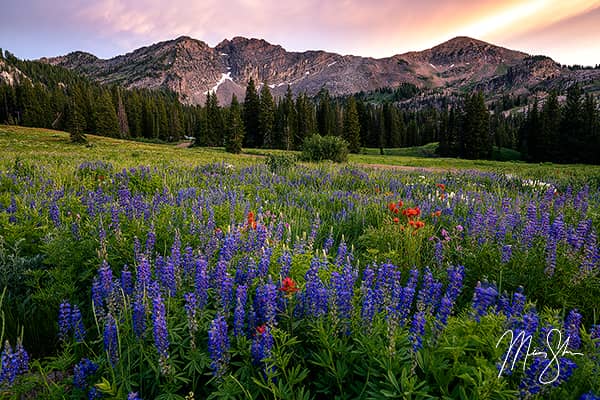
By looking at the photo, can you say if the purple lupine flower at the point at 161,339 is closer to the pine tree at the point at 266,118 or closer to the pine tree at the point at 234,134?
the pine tree at the point at 234,134

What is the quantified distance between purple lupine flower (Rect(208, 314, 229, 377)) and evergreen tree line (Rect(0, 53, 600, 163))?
50.8 meters

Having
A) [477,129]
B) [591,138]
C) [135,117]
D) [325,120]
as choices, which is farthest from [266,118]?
[591,138]

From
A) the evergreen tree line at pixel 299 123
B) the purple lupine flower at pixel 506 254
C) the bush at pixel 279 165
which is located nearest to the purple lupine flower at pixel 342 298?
the purple lupine flower at pixel 506 254

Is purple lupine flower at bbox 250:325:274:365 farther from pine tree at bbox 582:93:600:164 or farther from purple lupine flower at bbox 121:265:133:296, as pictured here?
pine tree at bbox 582:93:600:164

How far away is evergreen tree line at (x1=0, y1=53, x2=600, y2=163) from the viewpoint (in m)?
58.2

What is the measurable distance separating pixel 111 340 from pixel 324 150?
25429 mm

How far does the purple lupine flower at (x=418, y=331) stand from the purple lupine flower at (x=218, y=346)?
100 cm

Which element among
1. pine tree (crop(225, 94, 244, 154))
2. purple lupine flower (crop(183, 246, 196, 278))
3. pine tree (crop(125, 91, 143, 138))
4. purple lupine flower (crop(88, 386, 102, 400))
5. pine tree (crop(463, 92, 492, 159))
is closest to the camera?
purple lupine flower (crop(88, 386, 102, 400))

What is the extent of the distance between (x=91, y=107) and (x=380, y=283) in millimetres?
97451

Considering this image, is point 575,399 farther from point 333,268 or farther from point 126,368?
point 126,368

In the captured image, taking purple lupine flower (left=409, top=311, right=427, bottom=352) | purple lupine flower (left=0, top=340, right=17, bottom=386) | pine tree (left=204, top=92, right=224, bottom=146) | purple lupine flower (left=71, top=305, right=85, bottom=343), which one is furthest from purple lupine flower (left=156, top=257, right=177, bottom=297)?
pine tree (left=204, top=92, right=224, bottom=146)

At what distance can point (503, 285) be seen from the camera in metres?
3.56

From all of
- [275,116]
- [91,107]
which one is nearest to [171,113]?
[91,107]

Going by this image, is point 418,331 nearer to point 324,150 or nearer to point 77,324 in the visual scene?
point 77,324
